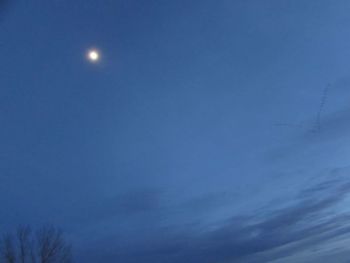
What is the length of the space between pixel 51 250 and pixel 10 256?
15.0ft

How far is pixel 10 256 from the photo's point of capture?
45.5 metres

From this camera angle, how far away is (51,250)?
46.3 metres
